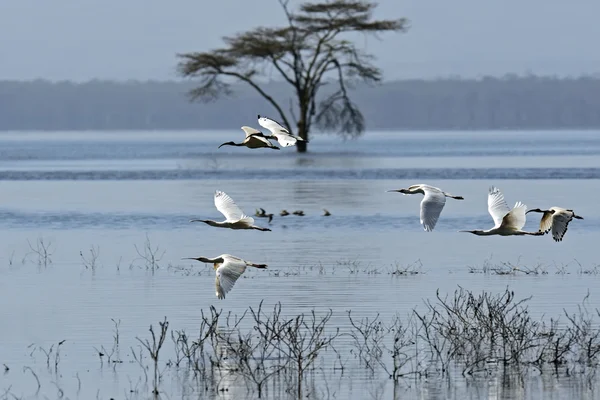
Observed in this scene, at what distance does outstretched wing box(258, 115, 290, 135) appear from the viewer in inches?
531

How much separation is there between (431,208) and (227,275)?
1.90m

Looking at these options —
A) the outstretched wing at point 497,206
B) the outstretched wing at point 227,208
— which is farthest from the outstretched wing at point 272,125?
the outstretched wing at point 497,206

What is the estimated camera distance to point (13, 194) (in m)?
34.2

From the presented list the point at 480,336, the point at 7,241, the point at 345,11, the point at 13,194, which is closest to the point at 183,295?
the point at 480,336

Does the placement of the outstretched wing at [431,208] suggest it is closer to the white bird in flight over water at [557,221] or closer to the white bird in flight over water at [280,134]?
the white bird in flight over water at [557,221]

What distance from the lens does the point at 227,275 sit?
11148 millimetres

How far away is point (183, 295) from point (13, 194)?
2028cm

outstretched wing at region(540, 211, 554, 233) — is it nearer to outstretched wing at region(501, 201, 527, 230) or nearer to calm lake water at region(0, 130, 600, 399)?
outstretched wing at region(501, 201, 527, 230)

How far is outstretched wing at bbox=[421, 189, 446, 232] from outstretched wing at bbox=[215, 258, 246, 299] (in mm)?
1573

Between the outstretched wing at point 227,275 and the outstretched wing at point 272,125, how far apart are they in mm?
2308

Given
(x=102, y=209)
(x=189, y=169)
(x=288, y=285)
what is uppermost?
(x=189, y=169)

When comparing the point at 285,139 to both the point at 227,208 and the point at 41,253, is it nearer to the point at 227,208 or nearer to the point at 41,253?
the point at 227,208

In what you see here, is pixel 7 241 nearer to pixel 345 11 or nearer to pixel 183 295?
pixel 183 295

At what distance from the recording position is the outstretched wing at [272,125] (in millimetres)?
13492
